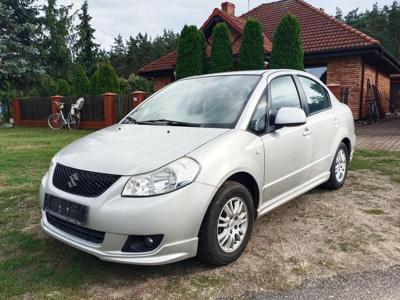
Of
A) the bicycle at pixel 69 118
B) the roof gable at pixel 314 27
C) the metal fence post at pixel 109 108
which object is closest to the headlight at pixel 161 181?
the metal fence post at pixel 109 108

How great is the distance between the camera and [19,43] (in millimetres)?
24453

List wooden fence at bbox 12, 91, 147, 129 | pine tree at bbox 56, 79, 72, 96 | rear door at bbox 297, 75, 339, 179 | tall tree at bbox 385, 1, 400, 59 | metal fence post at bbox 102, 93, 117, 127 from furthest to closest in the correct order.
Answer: tall tree at bbox 385, 1, 400, 59 < pine tree at bbox 56, 79, 72, 96 < metal fence post at bbox 102, 93, 117, 127 < wooden fence at bbox 12, 91, 147, 129 < rear door at bbox 297, 75, 339, 179

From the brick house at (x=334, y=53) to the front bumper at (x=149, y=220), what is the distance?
1141 centimetres

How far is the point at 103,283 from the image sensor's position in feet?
8.75

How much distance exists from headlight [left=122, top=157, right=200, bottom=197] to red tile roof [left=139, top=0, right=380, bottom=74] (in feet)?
42.5

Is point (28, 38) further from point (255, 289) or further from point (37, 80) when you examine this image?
point (255, 289)

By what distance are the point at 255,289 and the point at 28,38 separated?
27.9 m

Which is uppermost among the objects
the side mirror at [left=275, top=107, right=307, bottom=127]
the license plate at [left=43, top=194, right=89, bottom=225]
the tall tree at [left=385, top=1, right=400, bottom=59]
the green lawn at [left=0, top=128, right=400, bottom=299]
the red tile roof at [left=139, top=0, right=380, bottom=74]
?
the tall tree at [left=385, top=1, right=400, bottom=59]

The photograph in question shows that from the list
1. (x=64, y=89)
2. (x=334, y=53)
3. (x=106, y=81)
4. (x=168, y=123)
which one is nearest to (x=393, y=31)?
(x=334, y=53)

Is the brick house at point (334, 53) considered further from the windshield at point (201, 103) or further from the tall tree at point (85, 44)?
the tall tree at point (85, 44)

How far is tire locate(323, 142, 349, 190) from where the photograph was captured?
4695mm

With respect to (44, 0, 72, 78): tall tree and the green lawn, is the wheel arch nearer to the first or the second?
the green lawn

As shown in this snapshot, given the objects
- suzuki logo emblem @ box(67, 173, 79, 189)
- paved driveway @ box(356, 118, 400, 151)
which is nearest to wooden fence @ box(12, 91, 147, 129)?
paved driveway @ box(356, 118, 400, 151)

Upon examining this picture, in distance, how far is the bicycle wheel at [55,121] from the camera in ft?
52.6
